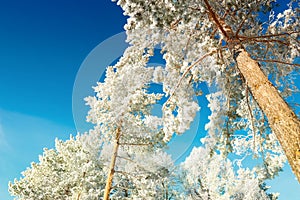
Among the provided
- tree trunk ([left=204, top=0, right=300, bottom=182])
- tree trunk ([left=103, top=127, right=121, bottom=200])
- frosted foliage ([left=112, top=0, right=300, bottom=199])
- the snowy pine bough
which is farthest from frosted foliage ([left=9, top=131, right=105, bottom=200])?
tree trunk ([left=204, top=0, right=300, bottom=182])

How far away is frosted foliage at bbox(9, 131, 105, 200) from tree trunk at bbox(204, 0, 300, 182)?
684 cm

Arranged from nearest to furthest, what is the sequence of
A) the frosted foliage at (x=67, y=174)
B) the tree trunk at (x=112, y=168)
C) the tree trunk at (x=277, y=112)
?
the tree trunk at (x=277, y=112)
the tree trunk at (x=112, y=168)
the frosted foliage at (x=67, y=174)

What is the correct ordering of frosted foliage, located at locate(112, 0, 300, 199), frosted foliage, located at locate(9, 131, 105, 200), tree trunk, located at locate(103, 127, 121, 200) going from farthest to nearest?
1. frosted foliage, located at locate(9, 131, 105, 200)
2. tree trunk, located at locate(103, 127, 121, 200)
3. frosted foliage, located at locate(112, 0, 300, 199)

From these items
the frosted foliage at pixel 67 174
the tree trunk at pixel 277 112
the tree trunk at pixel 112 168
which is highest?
the frosted foliage at pixel 67 174

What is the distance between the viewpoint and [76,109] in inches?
419

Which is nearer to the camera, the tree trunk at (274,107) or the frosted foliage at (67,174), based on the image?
the tree trunk at (274,107)

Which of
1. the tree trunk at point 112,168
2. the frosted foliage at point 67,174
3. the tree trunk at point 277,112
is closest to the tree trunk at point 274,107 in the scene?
the tree trunk at point 277,112

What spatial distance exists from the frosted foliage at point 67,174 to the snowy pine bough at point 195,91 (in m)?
0.09

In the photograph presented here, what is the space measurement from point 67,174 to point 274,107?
13.5 meters

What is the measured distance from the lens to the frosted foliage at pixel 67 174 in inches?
438

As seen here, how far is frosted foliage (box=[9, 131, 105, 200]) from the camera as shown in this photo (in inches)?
438

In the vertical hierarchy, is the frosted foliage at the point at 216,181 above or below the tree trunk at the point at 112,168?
above

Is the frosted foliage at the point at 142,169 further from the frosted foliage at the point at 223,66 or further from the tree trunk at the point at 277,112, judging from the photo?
the tree trunk at the point at 277,112

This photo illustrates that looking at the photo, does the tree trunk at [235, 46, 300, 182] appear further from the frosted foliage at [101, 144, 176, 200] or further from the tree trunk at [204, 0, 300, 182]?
the frosted foliage at [101, 144, 176, 200]
